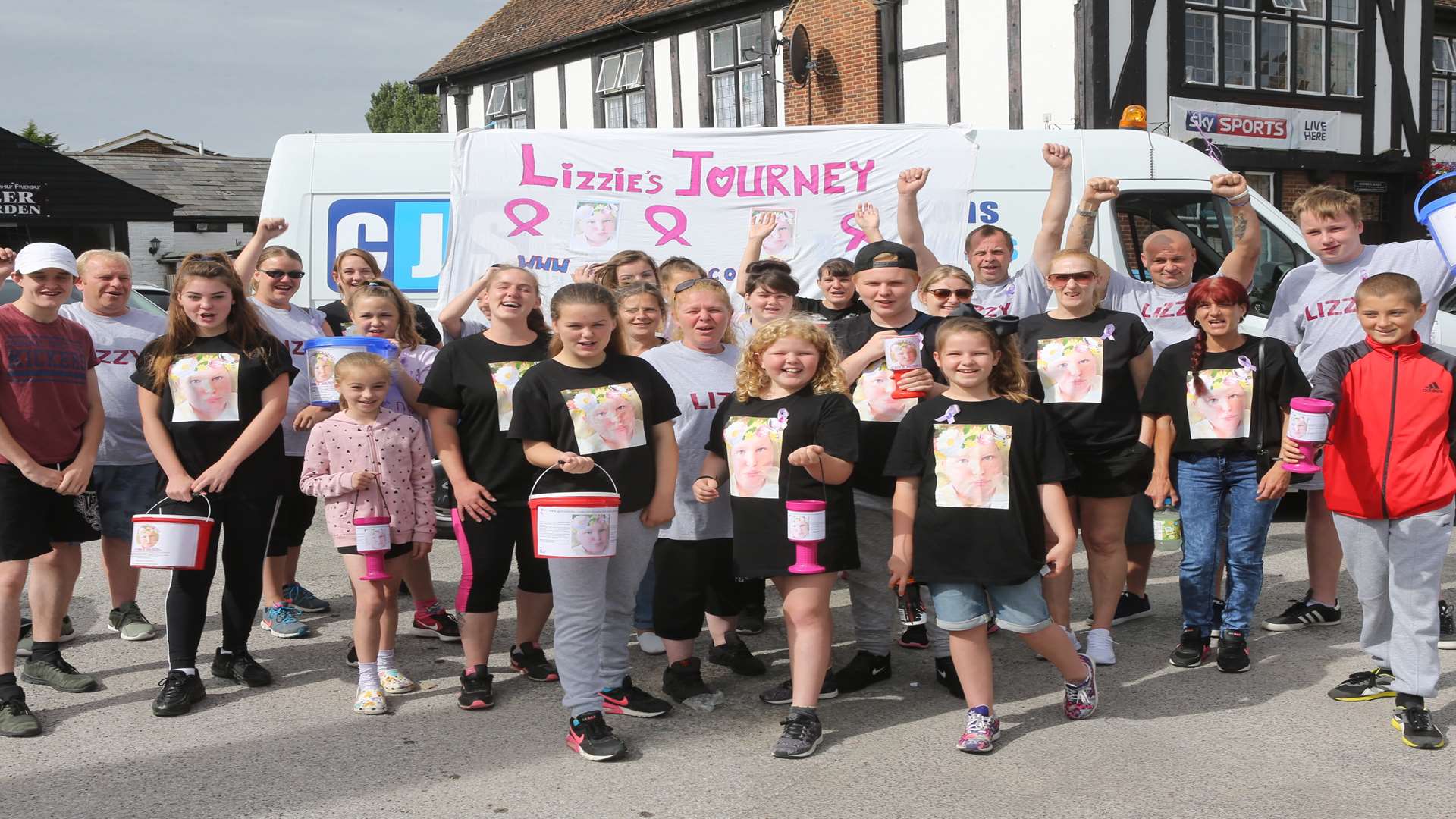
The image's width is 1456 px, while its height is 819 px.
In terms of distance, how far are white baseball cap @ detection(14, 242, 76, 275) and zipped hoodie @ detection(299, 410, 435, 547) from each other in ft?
3.79

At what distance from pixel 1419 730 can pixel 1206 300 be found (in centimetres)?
175

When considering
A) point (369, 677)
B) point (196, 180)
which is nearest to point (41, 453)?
point (369, 677)

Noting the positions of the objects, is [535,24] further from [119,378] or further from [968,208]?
[119,378]

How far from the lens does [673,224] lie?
797 centimetres

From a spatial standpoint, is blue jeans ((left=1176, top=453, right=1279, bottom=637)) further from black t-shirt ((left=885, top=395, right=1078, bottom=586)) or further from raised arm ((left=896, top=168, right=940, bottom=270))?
raised arm ((left=896, top=168, right=940, bottom=270))

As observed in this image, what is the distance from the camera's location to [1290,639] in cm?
546

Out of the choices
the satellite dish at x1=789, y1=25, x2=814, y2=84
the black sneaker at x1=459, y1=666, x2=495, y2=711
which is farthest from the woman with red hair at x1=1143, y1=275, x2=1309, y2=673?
the satellite dish at x1=789, y1=25, x2=814, y2=84

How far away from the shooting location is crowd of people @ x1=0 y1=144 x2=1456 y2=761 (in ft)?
13.8

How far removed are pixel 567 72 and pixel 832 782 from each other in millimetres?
22400

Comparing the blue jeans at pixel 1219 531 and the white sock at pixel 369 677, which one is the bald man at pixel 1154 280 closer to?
the blue jeans at pixel 1219 531

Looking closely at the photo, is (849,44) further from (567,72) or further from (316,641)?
(316,641)

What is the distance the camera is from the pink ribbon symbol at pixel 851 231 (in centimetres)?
802

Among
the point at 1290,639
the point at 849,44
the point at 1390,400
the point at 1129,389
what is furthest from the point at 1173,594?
the point at 849,44

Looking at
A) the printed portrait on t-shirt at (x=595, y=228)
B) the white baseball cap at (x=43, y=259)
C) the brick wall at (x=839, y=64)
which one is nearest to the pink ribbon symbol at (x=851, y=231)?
the printed portrait on t-shirt at (x=595, y=228)
